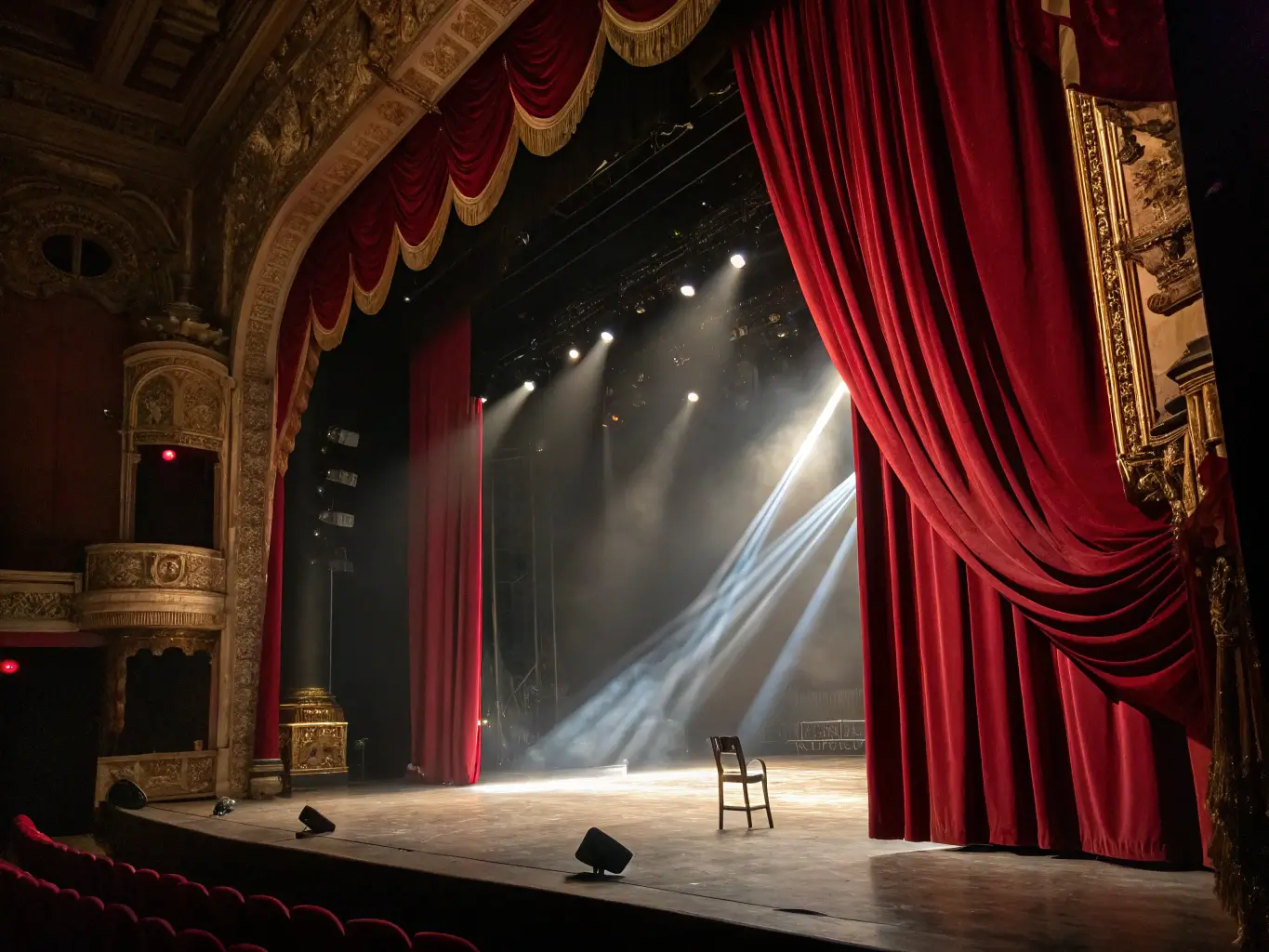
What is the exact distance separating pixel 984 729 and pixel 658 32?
3.38m

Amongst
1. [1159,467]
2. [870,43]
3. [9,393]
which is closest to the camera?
[1159,467]

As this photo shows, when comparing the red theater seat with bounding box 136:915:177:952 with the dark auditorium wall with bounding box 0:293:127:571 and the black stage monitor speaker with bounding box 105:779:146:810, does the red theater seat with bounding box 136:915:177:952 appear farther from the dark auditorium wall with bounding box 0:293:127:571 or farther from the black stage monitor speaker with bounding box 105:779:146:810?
the dark auditorium wall with bounding box 0:293:127:571

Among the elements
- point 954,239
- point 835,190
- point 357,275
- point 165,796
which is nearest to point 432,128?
point 357,275

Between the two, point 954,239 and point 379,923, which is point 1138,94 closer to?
point 954,239

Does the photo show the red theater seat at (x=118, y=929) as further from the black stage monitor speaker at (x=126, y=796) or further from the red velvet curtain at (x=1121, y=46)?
the black stage monitor speaker at (x=126, y=796)

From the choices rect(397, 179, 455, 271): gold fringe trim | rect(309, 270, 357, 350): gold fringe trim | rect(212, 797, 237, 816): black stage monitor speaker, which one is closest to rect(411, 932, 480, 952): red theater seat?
rect(212, 797, 237, 816): black stage monitor speaker

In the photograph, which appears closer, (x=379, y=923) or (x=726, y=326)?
(x=379, y=923)

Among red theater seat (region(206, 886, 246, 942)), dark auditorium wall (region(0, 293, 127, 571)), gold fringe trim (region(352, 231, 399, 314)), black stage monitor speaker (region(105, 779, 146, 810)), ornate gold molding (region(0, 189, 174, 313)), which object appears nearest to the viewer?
red theater seat (region(206, 886, 246, 942))

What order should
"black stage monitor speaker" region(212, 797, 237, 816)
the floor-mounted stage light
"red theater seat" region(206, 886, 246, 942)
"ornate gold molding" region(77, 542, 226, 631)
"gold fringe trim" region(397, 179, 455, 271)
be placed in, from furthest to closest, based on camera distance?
the floor-mounted stage light
"ornate gold molding" region(77, 542, 226, 631)
"gold fringe trim" region(397, 179, 455, 271)
"black stage monitor speaker" region(212, 797, 237, 816)
"red theater seat" region(206, 886, 246, 942)

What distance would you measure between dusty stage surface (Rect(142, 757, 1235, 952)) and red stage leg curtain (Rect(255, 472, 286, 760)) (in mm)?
1168

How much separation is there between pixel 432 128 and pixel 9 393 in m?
4.13

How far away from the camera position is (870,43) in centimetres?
362

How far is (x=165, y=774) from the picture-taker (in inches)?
263

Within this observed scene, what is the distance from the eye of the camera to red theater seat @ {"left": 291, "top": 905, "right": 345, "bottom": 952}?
2074 millimetres
